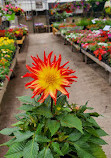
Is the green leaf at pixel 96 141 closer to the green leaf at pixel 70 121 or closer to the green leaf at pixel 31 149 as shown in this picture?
the green leaf at pixel 70 121

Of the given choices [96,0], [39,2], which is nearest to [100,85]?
[96,0]

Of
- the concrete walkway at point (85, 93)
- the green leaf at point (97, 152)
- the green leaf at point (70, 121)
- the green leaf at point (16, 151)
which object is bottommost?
the concrete walkway at point (85, 93)

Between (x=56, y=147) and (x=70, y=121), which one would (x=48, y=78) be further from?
(x=56, y=147)

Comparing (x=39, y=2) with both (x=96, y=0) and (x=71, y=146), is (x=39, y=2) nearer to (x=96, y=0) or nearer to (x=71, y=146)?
(x=96, y=0)

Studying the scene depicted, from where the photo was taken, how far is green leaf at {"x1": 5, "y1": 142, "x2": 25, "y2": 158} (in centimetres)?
121

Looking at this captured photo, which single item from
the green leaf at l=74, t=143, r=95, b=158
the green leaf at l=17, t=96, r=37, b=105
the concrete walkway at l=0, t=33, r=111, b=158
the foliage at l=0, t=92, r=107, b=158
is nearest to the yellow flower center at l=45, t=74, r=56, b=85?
the foliage at l=0, t=92, r=107, b=158

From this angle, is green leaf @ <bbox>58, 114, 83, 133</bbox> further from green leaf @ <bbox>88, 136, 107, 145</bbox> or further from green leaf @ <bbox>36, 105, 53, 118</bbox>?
green leaf @ <bbox>88, 136, 107, 145</bbox>

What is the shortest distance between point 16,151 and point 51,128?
1.01 ft

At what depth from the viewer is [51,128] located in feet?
3.77

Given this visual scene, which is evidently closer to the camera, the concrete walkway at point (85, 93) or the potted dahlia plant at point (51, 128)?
the potted dahlia plant at point (51, 128)

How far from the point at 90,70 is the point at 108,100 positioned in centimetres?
193

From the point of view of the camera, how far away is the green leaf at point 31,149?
3.78 feet

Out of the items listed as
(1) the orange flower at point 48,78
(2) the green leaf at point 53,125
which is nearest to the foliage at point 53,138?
(2) the green leaf at point 53,125

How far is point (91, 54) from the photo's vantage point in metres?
5.45
